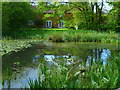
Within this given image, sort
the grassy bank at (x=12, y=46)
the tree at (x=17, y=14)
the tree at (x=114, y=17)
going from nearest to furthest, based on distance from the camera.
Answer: the grassy bank at (x=12, y=46)
the tree at (x=17, y=14)
the tree at (x=114, y=17)

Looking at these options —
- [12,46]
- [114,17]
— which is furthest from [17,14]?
[12,46]

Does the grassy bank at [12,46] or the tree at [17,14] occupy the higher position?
the tree at [17,14]

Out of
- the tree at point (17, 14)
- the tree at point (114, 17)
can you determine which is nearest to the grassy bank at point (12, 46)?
the tree at point (17, 14)

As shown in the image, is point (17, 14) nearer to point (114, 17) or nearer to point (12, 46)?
point (114, 17)

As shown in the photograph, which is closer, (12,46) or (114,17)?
(12,46)

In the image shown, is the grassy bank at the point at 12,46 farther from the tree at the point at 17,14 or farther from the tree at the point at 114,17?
the tree at the point at 114,17

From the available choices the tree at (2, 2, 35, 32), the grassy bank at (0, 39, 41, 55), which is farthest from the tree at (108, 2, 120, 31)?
the grassy bank at (0, 39, 41, 55)

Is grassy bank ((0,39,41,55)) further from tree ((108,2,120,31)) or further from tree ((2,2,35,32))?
tree ((108,2,120,31))

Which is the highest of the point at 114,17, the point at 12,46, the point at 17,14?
the point at 17,14

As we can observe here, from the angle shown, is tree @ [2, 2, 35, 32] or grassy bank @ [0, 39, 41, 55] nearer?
grassy bank @ [0, 39, 41, 55]

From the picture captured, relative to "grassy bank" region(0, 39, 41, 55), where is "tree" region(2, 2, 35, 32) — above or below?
above

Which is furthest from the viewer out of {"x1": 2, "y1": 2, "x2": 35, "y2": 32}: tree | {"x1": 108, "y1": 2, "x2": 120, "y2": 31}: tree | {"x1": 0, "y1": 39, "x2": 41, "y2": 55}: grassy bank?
{"x1": 108, "y1": 2, "x2": 120, "y2": 31}: tree

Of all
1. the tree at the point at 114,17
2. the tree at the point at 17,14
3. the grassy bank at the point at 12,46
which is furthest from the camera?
the tree at the point at 114,17

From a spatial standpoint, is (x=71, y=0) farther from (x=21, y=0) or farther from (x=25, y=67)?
(x=25, y=67)
